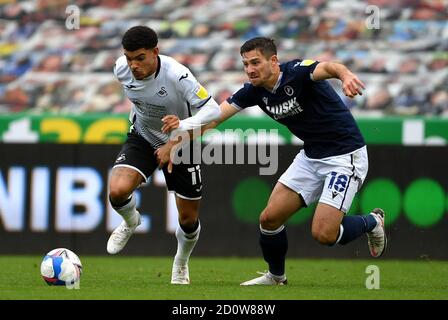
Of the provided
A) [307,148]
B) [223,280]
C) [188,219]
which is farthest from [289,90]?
[223,280]

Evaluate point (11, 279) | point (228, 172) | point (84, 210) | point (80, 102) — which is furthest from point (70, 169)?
point (11, 279)

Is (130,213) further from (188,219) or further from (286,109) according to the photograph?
(286,109)

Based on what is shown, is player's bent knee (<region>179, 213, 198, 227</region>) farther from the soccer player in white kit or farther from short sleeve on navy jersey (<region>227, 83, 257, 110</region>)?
short sleeve on navy jersey (<region>227, 83, 257, 110</region>)

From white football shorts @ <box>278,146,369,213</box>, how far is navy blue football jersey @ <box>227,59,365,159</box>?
7cm

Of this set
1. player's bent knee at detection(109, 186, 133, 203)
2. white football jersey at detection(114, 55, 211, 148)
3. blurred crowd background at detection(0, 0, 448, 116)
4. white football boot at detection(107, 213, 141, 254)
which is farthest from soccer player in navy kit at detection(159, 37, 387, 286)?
blurred crowd background at detection(0, 0, 448, 116)

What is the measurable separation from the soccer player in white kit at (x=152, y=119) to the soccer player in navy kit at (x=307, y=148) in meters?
0.39

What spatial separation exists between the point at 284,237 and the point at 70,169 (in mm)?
5226

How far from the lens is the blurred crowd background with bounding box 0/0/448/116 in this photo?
16.3m

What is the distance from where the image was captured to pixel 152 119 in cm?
905

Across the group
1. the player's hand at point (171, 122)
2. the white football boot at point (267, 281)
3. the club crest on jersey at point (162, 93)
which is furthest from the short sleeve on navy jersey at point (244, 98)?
the white football boot at point (267, 281)

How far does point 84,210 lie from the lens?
524 inches

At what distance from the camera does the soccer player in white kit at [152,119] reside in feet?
28.2

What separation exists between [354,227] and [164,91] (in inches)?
82.0

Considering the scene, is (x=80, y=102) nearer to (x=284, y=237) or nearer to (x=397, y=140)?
(x=397, y=140)
